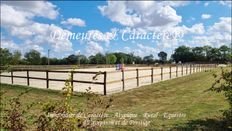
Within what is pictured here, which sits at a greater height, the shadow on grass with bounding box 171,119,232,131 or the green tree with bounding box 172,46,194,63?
the green tree with bounding box 172,46,194,63

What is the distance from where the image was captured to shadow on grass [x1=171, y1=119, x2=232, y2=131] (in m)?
8.23

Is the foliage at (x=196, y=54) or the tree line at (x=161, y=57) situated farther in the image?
the foliage at (x=196, y=54)

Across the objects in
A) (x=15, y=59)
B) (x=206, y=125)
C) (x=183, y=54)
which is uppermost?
(x=183, y=54)

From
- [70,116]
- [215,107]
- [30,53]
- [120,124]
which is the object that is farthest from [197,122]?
[30,53]

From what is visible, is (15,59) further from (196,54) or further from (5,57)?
(196,54)

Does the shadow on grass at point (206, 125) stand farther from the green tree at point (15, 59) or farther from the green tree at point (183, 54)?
the green tree at point (183, 54)

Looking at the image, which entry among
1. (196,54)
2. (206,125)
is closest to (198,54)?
(196,54)

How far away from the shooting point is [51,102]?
3.92m

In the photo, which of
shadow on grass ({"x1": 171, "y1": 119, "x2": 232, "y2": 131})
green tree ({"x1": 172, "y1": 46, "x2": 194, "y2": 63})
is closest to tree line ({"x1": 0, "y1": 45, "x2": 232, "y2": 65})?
green tree ({"x1": 172, "y1": 46, "x2": 194, "y2": 63})

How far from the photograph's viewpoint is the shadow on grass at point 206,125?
8233mm

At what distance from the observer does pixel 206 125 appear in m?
8.63

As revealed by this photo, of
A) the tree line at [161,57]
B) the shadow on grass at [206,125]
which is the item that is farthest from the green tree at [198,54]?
the shadow on grass at [206,125]

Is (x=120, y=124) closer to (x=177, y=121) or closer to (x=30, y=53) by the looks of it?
(x=177, y=121)

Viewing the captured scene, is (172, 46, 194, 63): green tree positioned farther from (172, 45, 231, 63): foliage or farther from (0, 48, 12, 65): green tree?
(0, 48, 12, 65): green tree
